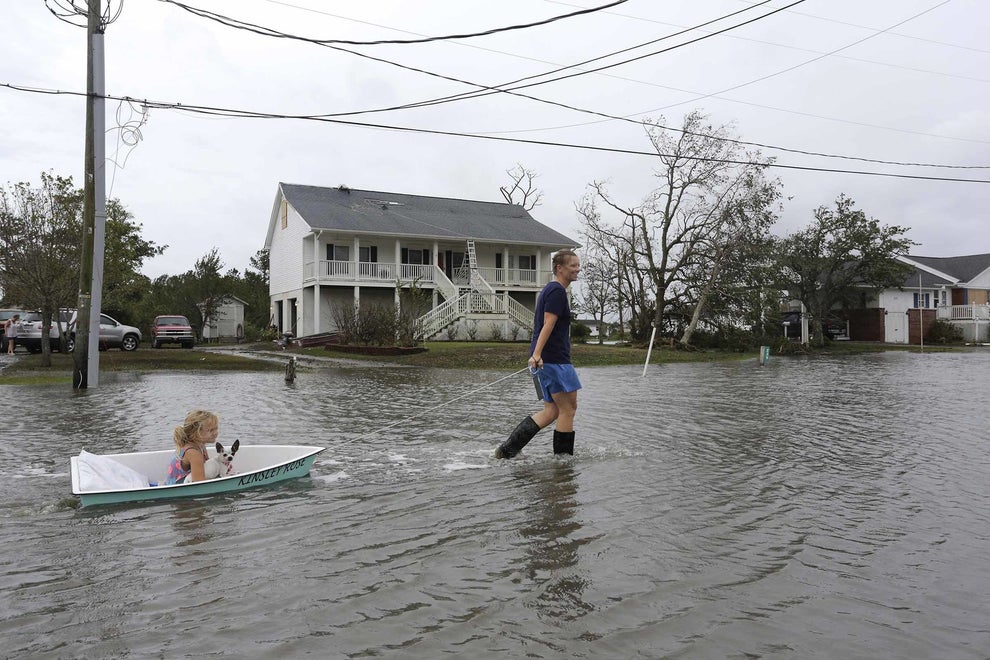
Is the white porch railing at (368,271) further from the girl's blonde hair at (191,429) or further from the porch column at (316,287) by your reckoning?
the girl's blonde hair at (191,429)

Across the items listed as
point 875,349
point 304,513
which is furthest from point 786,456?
point 875,349

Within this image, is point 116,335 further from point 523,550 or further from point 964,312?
point 964,312

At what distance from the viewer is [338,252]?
41.5 m

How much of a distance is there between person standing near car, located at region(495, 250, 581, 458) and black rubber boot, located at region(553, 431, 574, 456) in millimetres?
240

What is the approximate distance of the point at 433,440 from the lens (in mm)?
9883

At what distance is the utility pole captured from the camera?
684 inches

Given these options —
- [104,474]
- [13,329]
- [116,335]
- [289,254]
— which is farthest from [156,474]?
[289,254]

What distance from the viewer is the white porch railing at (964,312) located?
183ft

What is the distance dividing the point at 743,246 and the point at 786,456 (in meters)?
30.5

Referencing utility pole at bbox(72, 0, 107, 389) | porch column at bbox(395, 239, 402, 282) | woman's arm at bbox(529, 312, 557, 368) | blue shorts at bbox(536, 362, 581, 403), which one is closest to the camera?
woman's arm at bbox(529, 312, 557, 368)

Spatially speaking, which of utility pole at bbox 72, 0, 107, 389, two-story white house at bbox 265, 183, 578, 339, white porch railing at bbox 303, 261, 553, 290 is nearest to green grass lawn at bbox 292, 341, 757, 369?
two-story white house at bbox 265, 183, 578, 339

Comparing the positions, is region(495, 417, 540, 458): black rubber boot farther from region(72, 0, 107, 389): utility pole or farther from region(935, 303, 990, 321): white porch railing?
region(935, 303, 990, 321): white porch railing

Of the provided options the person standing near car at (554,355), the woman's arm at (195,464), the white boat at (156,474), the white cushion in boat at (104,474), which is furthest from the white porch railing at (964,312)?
the white cushion in boat at (104,474)

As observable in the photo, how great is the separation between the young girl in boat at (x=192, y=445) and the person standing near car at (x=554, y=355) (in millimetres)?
2932
